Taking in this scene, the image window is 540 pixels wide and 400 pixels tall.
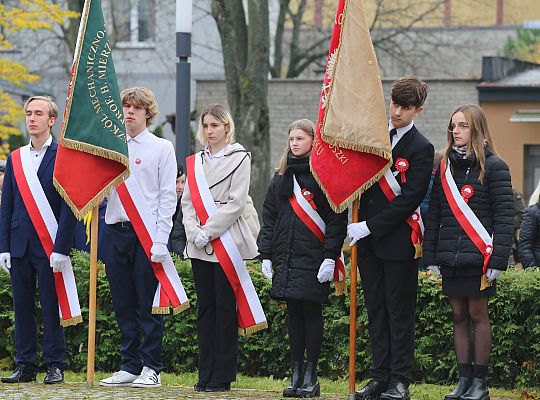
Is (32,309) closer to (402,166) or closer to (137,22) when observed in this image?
(402,166)

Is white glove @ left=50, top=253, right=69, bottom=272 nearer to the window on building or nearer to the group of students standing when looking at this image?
the group of students standing

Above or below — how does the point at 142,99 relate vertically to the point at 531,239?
above

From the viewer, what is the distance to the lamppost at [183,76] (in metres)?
12.2

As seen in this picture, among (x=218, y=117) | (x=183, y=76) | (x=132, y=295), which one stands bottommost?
(x=132, y=295)

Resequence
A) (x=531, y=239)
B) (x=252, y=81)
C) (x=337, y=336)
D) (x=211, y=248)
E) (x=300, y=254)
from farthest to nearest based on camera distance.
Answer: (x=252, y=81), (x=531, y=239), (x=337, y=336), (x=211, y=248), (x=300, y=254)

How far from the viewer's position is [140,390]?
834 cm

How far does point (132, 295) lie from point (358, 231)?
6.34 feet

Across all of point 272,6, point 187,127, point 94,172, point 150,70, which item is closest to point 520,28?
point 272,6

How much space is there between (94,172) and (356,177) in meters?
1.99

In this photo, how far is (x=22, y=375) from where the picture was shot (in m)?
8.78

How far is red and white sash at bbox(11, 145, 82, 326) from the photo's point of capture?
8.65 m

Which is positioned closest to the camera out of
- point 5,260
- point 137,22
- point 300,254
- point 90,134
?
point 300,254

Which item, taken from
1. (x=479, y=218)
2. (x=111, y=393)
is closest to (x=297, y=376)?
(x=111, y=393)

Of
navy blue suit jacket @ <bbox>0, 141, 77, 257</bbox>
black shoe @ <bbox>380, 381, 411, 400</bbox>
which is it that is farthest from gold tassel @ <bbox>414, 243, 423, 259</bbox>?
navy blue suit jacket @ <bbox>0, 141, 77, 257</bbox>
